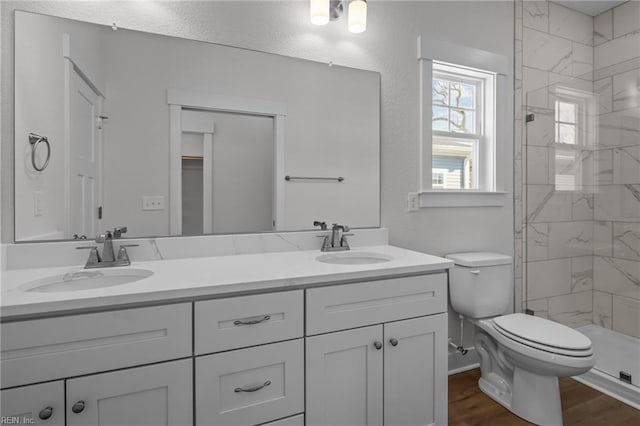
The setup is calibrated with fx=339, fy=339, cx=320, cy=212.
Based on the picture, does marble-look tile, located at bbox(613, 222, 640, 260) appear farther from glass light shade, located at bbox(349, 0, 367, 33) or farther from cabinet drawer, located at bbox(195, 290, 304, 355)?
cabinet drawer, located at bbox(195, 290, 304, 355)

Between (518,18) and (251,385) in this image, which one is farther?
(518,18)

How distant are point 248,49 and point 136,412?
5.16ft

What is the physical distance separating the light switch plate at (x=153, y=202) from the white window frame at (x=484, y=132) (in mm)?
1438

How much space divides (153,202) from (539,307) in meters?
2.65

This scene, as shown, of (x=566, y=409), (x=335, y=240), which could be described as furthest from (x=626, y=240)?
(x=335, y=240)

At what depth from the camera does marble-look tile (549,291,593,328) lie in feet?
8.31

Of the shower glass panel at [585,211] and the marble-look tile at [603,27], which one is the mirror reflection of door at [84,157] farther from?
the marble-look tile at [603,27]

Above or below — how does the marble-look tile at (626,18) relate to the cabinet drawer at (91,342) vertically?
above

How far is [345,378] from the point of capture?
1.30 m

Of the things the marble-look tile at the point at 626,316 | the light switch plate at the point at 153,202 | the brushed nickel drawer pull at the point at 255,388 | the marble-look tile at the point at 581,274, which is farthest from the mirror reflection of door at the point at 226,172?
the marble-look tile at the point at 626,316

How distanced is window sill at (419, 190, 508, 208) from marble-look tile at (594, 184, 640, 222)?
62 centimetres

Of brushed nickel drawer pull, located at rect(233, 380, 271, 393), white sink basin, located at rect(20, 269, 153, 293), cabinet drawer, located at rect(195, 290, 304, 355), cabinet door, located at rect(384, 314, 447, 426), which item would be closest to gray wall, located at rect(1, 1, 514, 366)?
white sink basin, located at rect(20, 269, 153, 293)

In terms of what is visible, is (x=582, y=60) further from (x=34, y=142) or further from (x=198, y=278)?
(x=34, y=142)

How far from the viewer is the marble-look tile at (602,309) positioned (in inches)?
99.6
